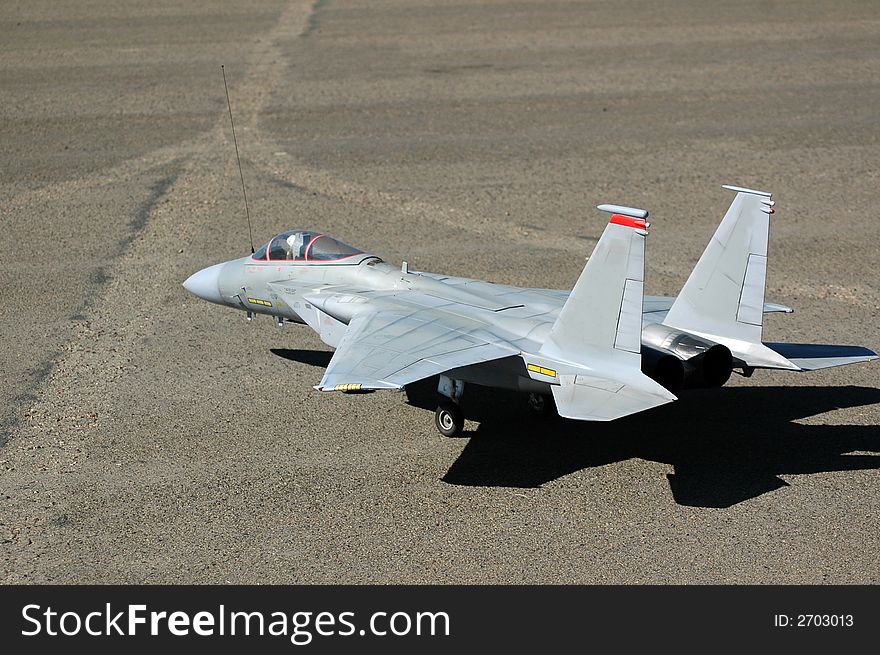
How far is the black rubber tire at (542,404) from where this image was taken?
14.9 metres

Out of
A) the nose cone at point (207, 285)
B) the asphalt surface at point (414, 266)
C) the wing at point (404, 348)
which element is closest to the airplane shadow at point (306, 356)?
the asphalt surface at point (414, 266)

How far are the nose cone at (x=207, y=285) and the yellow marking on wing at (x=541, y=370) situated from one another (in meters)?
5.95

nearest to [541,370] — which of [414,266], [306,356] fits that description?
[306,356]

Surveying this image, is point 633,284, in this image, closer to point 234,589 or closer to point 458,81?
point 234,589

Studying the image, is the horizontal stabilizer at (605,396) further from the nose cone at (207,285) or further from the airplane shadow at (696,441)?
the nose cone at (207,285)

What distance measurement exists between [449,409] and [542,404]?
139 centimetres

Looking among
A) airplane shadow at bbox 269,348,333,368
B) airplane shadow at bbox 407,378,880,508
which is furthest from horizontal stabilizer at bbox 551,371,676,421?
airplane shadow at bbox 269,348,333,368

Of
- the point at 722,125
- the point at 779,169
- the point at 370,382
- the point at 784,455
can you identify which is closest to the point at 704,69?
the point at 722,125

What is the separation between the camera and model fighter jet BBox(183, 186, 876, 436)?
40.0 ft

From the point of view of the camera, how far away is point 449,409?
14344 millimetres

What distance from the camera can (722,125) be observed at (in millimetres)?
29516

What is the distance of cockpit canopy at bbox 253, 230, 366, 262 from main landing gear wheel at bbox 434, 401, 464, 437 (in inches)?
118

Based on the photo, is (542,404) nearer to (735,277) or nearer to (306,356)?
(735,277)

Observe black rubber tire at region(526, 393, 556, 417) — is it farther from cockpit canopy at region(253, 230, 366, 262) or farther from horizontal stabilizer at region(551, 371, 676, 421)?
cockpit canopy at region(253, 230, 366, 262)
